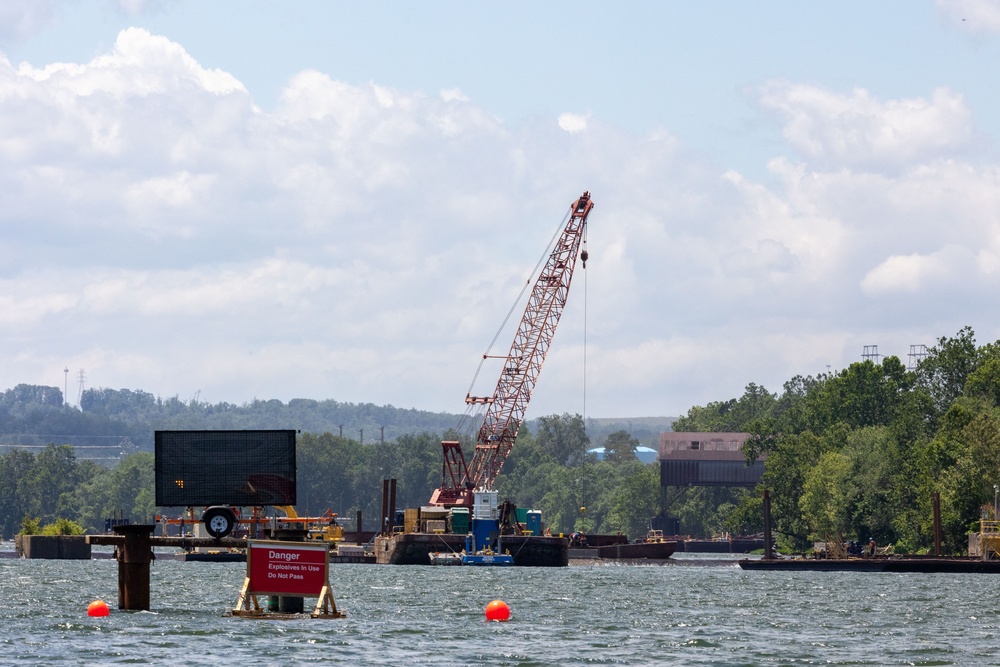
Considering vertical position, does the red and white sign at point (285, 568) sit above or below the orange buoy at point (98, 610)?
above

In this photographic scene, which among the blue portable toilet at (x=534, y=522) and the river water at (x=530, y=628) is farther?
the blue portable toilet at (x=534, y=522)

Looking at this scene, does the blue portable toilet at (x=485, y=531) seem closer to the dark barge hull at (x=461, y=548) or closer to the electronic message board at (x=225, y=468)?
the dark barge hull at (x=461, y=548)

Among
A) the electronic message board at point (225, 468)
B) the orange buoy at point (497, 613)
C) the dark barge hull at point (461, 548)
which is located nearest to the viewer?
the electronic message board at point (225, 468)

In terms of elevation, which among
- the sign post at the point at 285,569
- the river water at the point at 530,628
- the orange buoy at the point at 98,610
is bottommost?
the river water at the point at 530,628

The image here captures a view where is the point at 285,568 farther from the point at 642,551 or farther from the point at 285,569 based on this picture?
the point at 642,551

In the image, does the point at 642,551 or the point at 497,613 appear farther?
the point at 642,551

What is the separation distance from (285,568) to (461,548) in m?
102

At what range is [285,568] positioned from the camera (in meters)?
53.2

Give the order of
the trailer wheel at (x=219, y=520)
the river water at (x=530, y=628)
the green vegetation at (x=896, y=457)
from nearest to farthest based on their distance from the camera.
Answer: the river water at (x=530, y=628)
the trailer wheel at (x=219, y=520)
the green vegetation at (x=896, y=457)

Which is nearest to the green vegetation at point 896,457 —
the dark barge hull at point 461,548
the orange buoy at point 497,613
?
the dark barge hull at point 461,548

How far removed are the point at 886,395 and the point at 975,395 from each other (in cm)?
3440

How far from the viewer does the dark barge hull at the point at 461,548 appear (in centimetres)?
15250

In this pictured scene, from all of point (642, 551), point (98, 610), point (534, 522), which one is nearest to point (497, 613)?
point (98, 610)

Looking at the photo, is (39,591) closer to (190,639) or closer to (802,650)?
(190,639)
